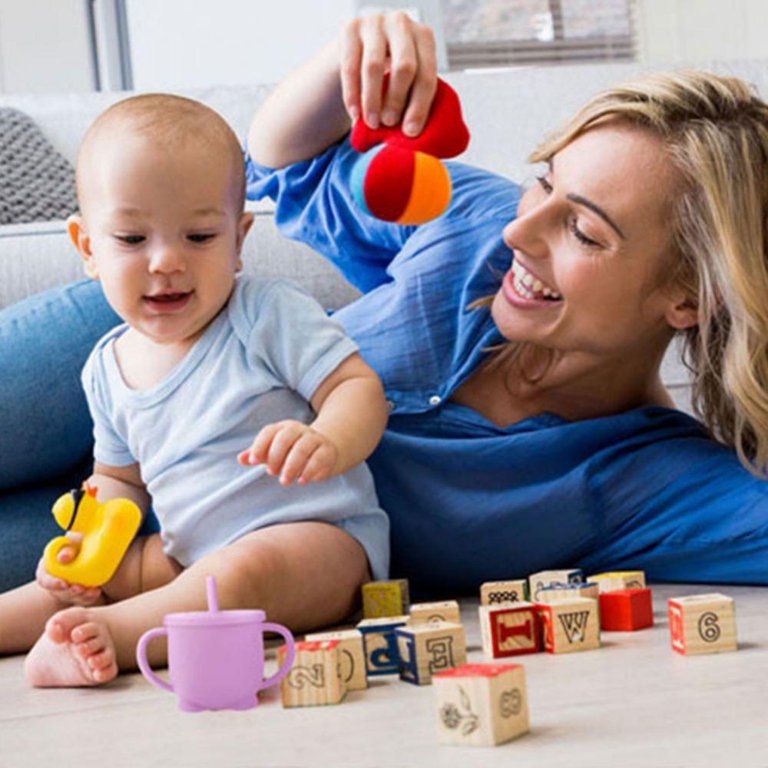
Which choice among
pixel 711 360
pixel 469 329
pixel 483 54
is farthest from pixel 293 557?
pixel 483 54

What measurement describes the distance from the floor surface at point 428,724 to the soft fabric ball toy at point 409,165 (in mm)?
386

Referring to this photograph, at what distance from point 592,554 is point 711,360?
25 cm

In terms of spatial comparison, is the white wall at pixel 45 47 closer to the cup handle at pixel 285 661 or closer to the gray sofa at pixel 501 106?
the gray sofa at pixel 501 106

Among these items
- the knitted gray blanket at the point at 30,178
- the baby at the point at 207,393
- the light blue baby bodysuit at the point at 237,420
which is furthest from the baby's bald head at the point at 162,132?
the knitted gray blanket at the point at 30,178

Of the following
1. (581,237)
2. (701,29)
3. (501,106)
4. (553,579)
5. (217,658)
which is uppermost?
(701,29)

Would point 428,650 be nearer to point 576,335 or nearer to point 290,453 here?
point 290,453

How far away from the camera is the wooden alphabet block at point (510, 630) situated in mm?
1140

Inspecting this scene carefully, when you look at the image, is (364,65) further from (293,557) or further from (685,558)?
(685,558)

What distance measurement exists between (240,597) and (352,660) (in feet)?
0.66

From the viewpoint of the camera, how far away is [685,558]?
1515 millimetres

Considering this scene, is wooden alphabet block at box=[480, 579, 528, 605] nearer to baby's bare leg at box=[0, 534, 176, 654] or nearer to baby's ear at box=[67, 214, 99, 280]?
baby's bare leg at box=[0, 534, 176, 654]

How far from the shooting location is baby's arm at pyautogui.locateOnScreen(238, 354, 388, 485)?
116 cm

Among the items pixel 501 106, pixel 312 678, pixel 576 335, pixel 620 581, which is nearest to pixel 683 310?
pixel 576 335

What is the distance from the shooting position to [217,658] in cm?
98
